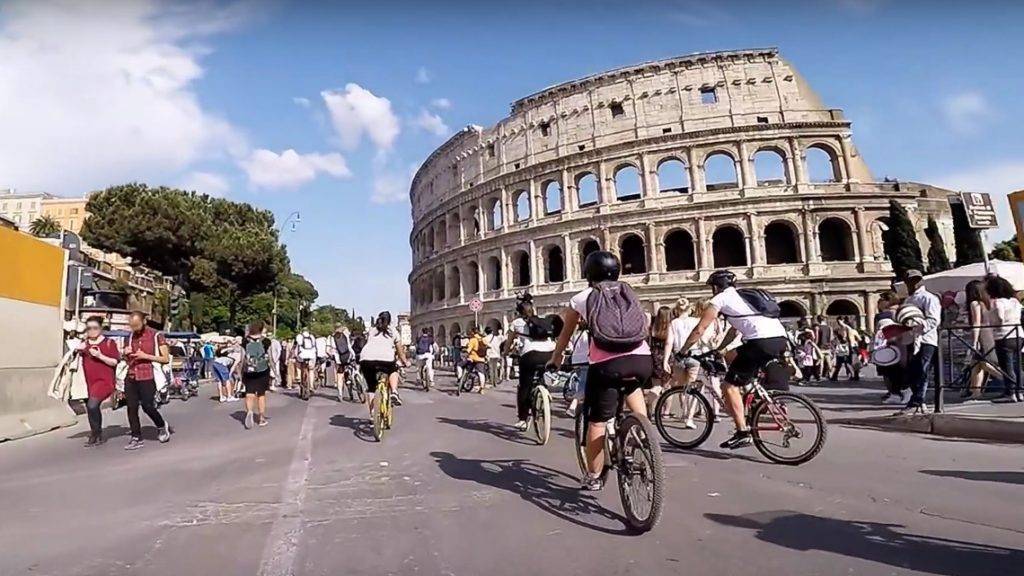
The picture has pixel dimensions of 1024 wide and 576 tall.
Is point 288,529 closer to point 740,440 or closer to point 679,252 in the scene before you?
point 740,440

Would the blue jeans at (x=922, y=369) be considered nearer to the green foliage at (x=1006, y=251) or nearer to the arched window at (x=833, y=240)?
the arched window at (x=833, y=240)

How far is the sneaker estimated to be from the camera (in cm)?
589

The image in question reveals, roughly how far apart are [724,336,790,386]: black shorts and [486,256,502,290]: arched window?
41.1 m

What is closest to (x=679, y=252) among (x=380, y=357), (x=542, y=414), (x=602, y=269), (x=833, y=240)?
(x=833, y=240)

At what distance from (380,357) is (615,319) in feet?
16.4

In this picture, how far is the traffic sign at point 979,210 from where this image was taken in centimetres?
860

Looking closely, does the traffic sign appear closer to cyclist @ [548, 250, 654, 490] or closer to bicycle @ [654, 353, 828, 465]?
bicycle @ [654, 353, 828, 465]

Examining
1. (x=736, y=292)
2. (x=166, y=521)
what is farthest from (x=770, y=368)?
(x=166, y=521)

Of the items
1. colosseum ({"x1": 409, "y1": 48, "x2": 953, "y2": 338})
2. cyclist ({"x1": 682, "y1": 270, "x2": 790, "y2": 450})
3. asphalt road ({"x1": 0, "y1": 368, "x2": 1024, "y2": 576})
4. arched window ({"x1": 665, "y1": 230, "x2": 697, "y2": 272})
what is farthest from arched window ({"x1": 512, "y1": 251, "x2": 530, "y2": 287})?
cyclist ({"x1": 682, "y1": 270, "x2": 790, "y2": 450})

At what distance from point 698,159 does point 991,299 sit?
101 feet

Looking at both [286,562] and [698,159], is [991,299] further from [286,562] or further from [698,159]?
[698,159]

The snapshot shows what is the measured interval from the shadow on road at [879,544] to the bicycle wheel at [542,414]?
322cm

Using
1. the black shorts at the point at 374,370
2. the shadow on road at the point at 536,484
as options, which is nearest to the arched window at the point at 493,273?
the black shorts at the point at 374,370

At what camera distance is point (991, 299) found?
923 centimetres
